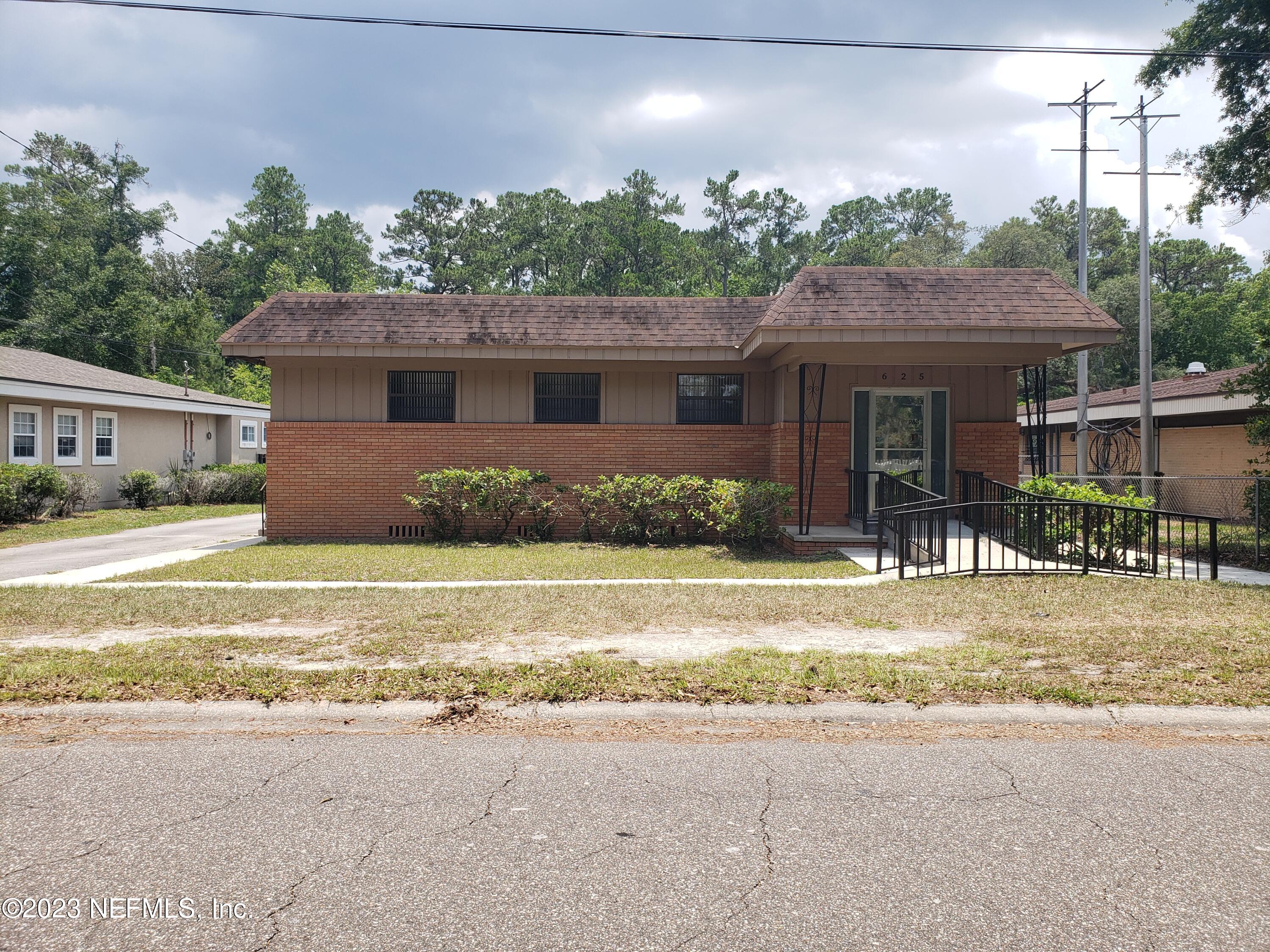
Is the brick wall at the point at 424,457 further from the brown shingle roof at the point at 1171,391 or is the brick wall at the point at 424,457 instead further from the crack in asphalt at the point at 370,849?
the brown shingle roof at the point at 1171,391

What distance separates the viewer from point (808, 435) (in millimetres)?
14539

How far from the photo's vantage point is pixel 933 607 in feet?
28.4

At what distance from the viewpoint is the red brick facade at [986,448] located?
14.6 meters

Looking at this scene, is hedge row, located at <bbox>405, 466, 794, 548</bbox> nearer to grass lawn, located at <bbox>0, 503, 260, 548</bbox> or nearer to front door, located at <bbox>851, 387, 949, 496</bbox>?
front door, located at <bbox>851, 387, 949, 496</bbox>

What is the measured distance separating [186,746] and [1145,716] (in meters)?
6.08

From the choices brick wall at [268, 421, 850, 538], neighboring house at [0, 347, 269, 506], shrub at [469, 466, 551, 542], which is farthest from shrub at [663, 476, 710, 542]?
neighboring house at [0, 347, 269, 506]

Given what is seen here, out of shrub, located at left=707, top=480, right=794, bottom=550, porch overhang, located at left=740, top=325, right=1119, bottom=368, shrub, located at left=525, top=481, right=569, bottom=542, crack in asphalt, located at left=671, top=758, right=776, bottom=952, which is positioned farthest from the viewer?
shrub, located at left=525, top=481, right=569, bottom=542

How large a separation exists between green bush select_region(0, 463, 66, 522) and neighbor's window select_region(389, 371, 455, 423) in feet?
31.1

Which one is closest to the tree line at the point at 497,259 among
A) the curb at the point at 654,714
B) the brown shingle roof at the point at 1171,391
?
the brown shingle roof at the point at 1171,391

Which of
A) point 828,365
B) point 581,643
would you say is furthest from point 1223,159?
point 581,643

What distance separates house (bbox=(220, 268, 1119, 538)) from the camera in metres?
14.6

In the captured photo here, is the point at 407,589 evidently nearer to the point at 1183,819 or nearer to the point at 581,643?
the point at 581,643

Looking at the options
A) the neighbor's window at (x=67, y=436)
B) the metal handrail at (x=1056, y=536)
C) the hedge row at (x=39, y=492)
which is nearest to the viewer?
the metal handrail at (x=1056, y=536)

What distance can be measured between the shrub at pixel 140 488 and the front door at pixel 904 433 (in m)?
20.7
